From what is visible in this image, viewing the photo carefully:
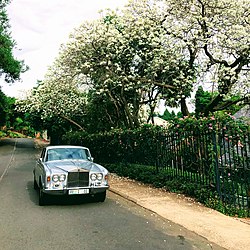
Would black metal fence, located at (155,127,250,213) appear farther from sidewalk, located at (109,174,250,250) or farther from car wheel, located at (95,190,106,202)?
car wheel, located at (95,190,106,202)

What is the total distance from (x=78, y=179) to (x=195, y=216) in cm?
314

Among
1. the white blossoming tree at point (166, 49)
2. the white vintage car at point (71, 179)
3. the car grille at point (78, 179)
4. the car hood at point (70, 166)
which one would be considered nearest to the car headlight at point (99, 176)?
the white vintage car at point (71, 179)

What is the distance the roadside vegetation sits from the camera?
25.2ft

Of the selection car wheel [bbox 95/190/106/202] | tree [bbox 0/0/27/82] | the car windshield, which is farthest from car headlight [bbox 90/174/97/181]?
tree [bbox 0/0/27/82]

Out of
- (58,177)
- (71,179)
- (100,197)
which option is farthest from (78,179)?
(100,197)

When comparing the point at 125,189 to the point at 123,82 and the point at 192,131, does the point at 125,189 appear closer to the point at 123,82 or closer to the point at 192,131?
the point at 192,131

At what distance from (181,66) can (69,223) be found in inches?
433

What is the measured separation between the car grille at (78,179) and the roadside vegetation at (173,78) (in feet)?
10.2

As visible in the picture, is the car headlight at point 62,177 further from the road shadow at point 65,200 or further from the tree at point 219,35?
the tree at point 219,35

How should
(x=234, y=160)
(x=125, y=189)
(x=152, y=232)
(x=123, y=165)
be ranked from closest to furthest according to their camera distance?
(x=152, y=232) < (x=234, y=160) < (x=125, y=189) < (x=123, y=165)

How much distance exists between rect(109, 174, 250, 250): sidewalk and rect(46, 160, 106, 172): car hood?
5.49ft

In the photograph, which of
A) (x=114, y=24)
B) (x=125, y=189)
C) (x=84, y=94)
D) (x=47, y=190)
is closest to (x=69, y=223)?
(x=47, y=190)

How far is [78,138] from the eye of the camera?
20875 mm

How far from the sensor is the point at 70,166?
7.71m
